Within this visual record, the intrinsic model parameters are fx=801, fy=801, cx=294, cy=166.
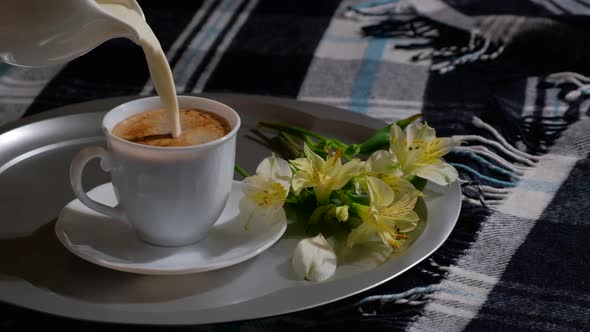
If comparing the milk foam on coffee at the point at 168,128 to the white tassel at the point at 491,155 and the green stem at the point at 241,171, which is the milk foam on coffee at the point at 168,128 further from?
the white tassel at the point at 491,155

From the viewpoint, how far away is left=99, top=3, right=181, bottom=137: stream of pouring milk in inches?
28.6

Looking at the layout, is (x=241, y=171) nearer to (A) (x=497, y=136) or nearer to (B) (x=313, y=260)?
(B) (x=313, y=260)

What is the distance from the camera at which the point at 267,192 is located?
29.6 inches

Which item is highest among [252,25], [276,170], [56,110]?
[276,170]

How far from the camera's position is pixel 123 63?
52.5 inches

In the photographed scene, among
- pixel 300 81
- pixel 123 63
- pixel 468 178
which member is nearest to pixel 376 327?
pixel 468 178

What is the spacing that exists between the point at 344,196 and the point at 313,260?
10 cm

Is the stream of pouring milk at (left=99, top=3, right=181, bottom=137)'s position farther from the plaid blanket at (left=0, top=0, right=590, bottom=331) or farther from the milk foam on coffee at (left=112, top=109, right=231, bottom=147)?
the plaid blanket at (left=0, top=0, right=590, bottom=331)

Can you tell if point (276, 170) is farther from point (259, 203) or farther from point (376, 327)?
point (376, 327)

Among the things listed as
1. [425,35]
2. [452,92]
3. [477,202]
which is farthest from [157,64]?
[425,35]

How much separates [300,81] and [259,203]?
21.4 inches

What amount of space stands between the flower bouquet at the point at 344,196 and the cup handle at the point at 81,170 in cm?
12

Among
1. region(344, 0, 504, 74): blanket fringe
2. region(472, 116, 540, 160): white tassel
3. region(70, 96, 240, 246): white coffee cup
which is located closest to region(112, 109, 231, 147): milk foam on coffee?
region(70, 96, 240, 246): white coffee cup

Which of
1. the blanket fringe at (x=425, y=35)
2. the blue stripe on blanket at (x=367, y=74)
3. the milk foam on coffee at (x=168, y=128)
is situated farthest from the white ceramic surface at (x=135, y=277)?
the blanket fringe at (x=425, y=35)
